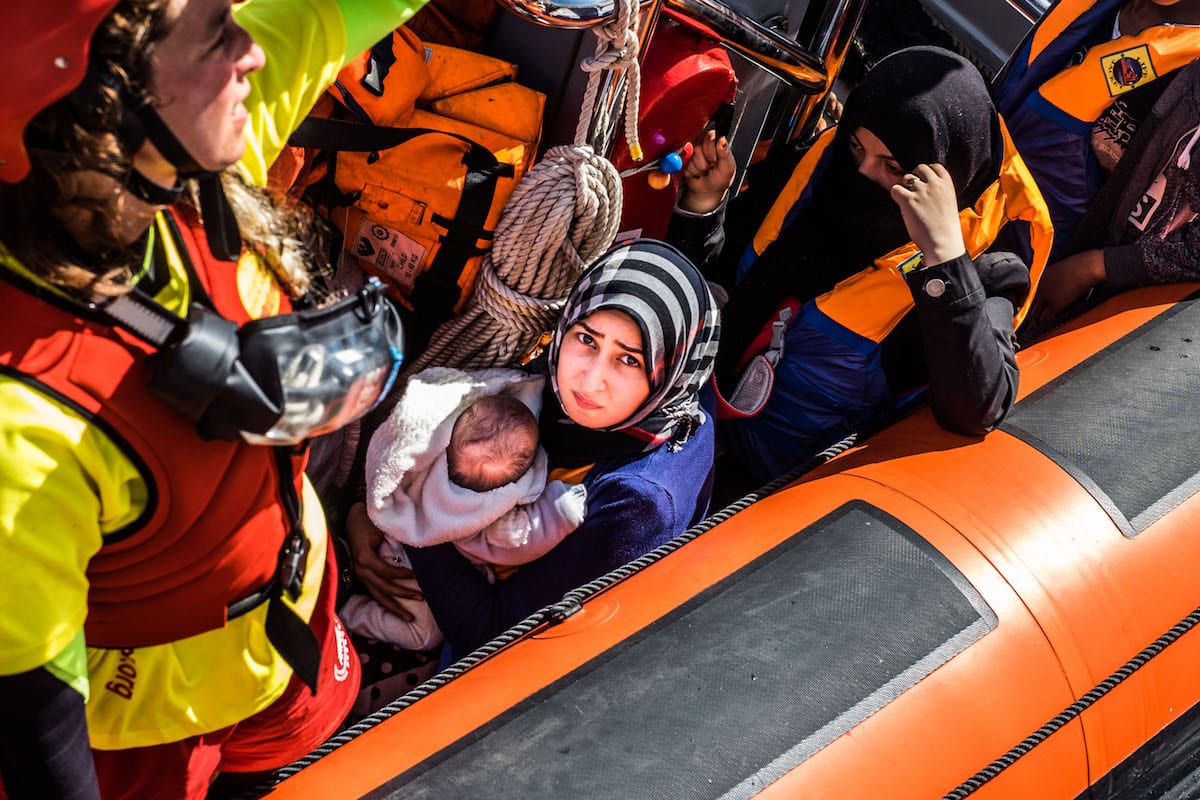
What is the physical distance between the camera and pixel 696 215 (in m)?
2.10

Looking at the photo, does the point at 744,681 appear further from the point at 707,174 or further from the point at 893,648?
the point at 707,174

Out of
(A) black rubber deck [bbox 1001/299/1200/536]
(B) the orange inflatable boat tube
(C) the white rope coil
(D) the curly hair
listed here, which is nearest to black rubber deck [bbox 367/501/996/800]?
(B) the orange inflatable boat tube

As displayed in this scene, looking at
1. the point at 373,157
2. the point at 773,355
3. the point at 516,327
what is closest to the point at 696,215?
the point at 773,355

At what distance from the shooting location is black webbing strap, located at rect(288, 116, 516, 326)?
5.29ft

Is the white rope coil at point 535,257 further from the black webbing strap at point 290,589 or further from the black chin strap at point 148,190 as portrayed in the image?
the black chin strap at point 148,190

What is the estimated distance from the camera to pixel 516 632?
1.53 meters

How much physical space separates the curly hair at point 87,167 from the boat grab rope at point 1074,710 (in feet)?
4.10

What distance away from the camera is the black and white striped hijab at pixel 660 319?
163 cm

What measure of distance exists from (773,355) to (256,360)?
4.24 ft

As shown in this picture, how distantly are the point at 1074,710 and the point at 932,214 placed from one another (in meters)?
0.80

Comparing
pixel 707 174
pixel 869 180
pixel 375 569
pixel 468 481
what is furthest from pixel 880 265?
pixel 375 569

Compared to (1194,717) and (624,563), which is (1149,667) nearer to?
(1194,717)

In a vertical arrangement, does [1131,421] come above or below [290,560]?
above

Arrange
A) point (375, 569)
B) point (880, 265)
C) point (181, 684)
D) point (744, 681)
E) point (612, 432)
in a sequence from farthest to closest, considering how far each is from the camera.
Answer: point (880, 265) < point (375, 569) < point (612, 432) < point (744, 681) < point (181, 684)
